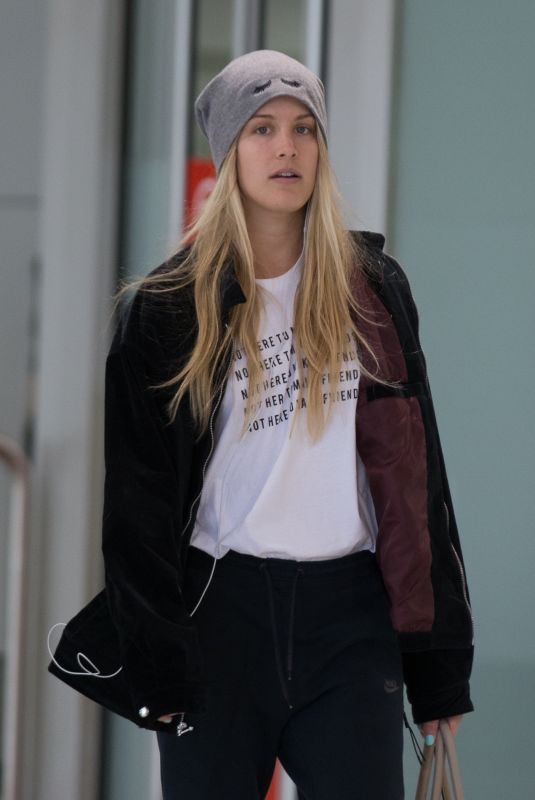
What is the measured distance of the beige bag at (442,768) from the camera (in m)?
2.04

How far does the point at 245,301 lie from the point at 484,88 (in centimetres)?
119

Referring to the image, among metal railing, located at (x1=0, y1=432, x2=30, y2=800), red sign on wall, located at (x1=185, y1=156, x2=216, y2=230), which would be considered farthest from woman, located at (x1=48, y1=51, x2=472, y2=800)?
metal railing, located at (x1=0, y1=432, x2=30, y2=800)

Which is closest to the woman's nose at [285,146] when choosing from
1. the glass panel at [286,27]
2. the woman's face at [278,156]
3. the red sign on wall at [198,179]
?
the woman's face at [278,156]

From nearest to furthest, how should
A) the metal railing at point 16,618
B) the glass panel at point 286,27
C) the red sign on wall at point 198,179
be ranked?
the glass panel at point 286,27 → the red sign on wall at point 198,179 → the metal railing at point 16,618

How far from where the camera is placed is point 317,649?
198 cm

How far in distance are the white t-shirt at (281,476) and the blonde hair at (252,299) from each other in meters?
0.02

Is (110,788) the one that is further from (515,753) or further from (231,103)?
(231,103)

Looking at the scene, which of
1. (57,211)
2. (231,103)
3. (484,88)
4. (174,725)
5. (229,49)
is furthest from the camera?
(57,211)

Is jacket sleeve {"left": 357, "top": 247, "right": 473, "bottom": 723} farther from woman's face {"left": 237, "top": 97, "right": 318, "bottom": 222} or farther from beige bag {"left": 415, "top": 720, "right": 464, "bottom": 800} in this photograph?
woman's face {"left": 237, "top": 97, "right": 318, "bottom": 222}

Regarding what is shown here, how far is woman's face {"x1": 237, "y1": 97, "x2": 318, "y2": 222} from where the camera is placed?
206cm

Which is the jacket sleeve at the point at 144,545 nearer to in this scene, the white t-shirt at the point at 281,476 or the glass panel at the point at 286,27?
the white t-shirt at the point at 281,476

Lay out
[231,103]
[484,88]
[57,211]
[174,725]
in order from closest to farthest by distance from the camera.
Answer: [174,725] → [231,103] → [484,88] → [57,211]

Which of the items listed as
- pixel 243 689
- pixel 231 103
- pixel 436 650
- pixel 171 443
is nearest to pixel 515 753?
pixel 436 650

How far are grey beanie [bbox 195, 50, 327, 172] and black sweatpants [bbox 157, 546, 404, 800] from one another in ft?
2.12
